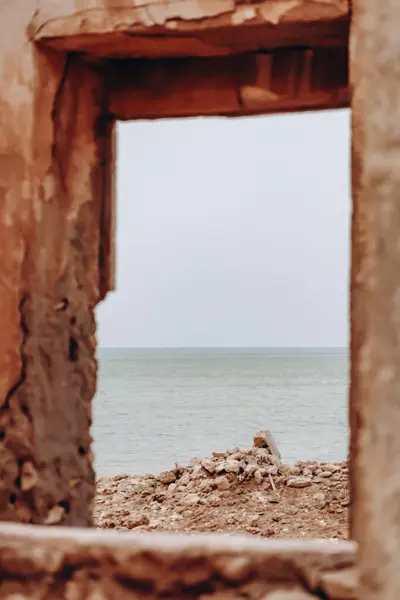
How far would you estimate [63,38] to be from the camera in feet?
7.62

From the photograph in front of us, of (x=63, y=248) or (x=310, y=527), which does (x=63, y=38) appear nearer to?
(x=63, y=248)

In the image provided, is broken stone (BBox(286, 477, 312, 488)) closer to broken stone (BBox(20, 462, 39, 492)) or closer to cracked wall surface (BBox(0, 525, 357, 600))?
broken stone (BBox(20, 462, 39, 492))

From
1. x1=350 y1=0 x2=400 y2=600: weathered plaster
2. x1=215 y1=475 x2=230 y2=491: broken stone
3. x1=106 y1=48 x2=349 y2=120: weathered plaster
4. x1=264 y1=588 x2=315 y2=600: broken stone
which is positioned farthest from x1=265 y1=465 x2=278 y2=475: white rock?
x1=350 y1=0 x2=400 y2=600: weathered plaster

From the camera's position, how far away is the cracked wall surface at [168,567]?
1716 mm

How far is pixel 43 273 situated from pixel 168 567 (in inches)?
43.2

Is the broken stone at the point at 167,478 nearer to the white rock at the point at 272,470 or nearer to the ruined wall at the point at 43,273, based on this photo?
the white rock at the point at 272,470

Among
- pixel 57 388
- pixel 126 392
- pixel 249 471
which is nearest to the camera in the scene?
pixel 57 388

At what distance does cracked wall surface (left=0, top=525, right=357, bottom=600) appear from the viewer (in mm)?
1716

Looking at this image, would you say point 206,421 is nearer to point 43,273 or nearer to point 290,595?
point 43,273

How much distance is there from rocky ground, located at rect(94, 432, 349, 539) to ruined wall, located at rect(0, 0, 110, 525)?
3314mm

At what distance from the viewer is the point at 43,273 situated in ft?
7.97

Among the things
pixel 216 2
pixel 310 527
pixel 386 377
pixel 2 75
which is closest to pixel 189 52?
pixel 216 2

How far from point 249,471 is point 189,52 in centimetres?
500

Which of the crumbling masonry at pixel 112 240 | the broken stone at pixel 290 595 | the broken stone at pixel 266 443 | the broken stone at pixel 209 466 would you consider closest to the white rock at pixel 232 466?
the broken stone at pixel 209 466
